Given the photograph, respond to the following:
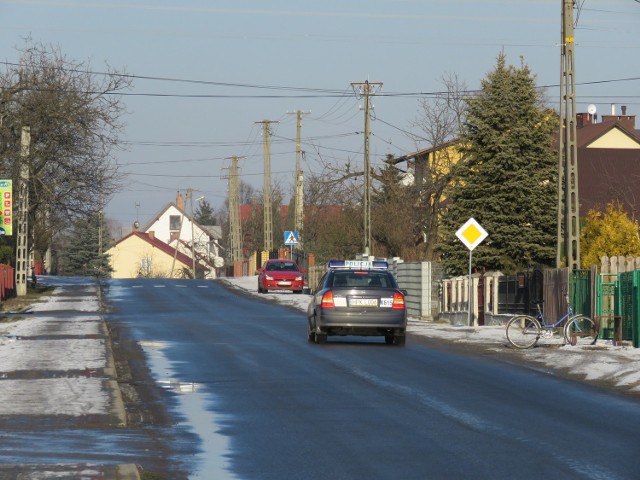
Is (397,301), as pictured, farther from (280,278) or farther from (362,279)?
(280,278)

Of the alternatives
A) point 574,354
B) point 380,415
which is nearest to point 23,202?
point 574,354

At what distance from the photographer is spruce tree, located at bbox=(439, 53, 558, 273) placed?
45781mm

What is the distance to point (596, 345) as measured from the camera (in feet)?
84.4

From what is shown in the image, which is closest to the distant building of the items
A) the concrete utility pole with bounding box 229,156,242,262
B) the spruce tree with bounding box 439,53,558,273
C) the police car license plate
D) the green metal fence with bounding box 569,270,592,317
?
the spruce tree with bounding box 439,53,558,273

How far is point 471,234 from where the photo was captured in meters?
34.2

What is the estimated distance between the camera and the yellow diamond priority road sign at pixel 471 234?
34094 millimetres

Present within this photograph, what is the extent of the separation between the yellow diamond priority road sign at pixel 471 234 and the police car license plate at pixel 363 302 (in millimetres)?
8490

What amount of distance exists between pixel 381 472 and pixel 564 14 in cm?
2125

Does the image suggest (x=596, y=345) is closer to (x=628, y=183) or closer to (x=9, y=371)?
(x=9, y=371)

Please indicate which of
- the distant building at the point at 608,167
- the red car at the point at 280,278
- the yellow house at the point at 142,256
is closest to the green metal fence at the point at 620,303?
the red car at the point at 280,278

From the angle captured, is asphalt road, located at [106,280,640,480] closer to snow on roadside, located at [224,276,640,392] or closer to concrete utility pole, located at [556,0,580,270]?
snow on roadside, located at [224,276,640,392]

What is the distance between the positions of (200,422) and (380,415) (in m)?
1.88

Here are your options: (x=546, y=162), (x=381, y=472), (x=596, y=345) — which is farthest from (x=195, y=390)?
(x=546, y=162)

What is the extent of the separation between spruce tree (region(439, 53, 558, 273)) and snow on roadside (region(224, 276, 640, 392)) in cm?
1066
